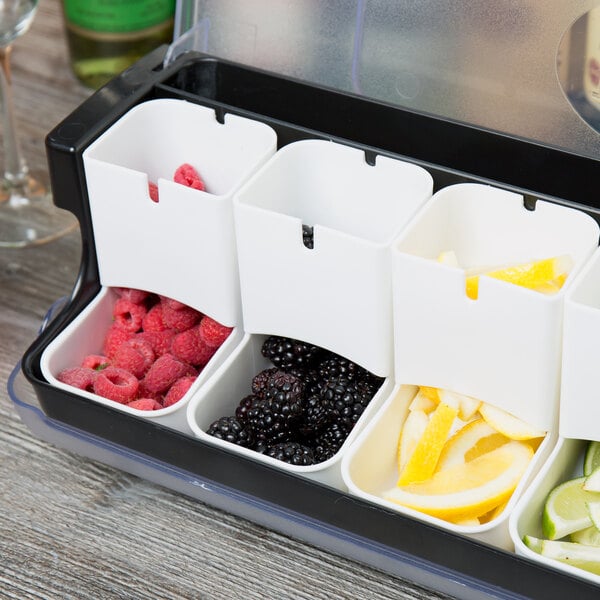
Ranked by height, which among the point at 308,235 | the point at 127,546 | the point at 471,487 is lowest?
the point at 127,546

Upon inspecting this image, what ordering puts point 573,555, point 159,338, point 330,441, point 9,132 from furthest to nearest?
point 9,132
point 159,338
point 330,441
point 573,555

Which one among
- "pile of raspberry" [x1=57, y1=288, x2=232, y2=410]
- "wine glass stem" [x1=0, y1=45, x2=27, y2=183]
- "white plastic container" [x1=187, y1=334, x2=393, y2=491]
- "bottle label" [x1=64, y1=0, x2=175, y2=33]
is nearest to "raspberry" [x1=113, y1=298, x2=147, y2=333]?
"pile of raspberry" [x1=57, y1=288, x2=232, y2=410]

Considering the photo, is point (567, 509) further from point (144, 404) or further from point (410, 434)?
point (144, 404)

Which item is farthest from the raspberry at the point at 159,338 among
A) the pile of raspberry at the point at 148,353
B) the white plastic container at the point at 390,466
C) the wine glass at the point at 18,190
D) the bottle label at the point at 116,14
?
the bottle label at the point at 116,14

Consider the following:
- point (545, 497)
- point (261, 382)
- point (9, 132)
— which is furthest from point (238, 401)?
point (9, 132)

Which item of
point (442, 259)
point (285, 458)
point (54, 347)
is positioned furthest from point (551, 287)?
point (54, 347)

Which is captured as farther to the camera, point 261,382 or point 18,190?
point 18,190

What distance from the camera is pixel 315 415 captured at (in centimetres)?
91

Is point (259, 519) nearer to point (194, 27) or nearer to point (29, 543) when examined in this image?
point (29, 543)

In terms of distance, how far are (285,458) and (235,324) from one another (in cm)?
14

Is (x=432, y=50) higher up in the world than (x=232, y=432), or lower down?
higher up

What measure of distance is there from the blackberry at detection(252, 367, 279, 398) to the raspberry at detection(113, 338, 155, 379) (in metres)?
0.10

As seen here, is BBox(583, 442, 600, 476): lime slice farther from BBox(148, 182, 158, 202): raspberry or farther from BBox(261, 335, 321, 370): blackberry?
BBox(148, 182, 158, 202): raspberry

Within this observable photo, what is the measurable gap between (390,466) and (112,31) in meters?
0.72
